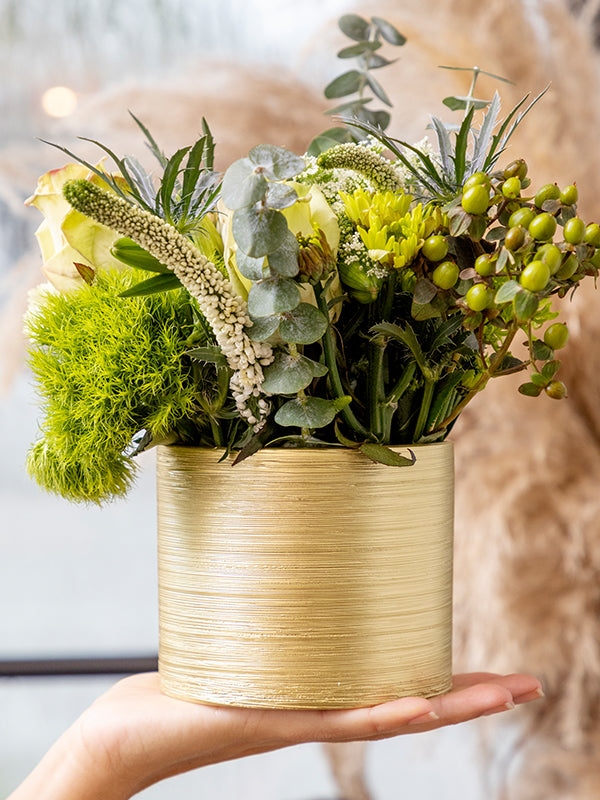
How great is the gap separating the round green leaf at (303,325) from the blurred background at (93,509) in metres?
0.66

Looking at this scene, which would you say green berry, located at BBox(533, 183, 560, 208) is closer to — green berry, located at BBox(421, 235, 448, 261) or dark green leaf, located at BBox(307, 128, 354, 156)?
green berry, located at BBox(421, 235, 448, 261)

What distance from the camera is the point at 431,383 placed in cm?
43

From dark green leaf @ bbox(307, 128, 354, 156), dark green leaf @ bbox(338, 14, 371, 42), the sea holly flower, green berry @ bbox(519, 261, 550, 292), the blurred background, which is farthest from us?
the blurred background

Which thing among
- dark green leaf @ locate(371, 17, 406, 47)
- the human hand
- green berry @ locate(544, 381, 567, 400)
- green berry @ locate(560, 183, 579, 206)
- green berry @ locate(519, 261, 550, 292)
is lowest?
the human hand

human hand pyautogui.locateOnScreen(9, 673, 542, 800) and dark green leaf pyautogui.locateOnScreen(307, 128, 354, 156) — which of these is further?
dark green leaf pyautogui.locateOnScreen(307, 128, 354, 156)

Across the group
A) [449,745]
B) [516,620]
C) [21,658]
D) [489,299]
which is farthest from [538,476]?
[21,658]

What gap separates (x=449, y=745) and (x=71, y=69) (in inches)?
42.2

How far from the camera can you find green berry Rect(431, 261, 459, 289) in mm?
389

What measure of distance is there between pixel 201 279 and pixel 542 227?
0.16 metres

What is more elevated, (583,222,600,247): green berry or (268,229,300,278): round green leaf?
(583,222,600,247): green berry

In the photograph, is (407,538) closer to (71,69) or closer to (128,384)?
(128,384)

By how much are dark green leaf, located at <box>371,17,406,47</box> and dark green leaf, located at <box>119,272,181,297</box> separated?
0.39 m

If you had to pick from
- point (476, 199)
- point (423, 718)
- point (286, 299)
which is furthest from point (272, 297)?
point (423, 718)

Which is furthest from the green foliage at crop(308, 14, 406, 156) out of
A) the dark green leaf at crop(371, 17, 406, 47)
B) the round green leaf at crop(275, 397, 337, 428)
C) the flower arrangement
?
the round green leaf at crop(275, 397, 337, 428)
